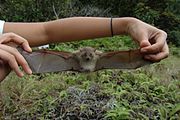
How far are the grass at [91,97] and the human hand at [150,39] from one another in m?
1.99

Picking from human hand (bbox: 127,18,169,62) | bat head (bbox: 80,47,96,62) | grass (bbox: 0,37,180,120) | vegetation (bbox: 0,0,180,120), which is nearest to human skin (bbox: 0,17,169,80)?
human hand (bbox: 127,18,169,62)

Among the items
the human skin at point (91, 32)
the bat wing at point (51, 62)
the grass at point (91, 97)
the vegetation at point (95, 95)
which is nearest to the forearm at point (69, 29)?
the human skin at point (91, 32)

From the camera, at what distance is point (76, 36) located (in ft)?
5.81

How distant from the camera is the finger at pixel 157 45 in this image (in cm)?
138

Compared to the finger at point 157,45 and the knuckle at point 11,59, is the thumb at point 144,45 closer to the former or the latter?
the finger at point 157,45

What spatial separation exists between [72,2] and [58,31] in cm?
854

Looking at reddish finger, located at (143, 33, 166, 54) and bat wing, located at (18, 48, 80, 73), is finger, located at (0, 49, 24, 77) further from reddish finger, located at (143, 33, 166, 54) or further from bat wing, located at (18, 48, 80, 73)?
reddish finger, located at (143, 33, 166, 54)

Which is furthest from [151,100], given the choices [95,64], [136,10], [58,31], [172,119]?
[136,10]

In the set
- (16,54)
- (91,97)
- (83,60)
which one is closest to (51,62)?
(83,60)

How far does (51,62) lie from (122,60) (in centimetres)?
22

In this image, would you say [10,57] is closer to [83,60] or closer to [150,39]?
[83,60]

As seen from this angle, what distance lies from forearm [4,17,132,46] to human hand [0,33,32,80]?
1.59 ft

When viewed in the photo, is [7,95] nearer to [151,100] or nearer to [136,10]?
[151,100]

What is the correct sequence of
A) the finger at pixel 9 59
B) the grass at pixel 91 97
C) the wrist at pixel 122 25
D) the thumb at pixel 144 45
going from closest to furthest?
the finger at pixel 9 59 < the thumb at pixel 144 45 < the wrist at pixel 122 25 < the grass at pixel 91 97
